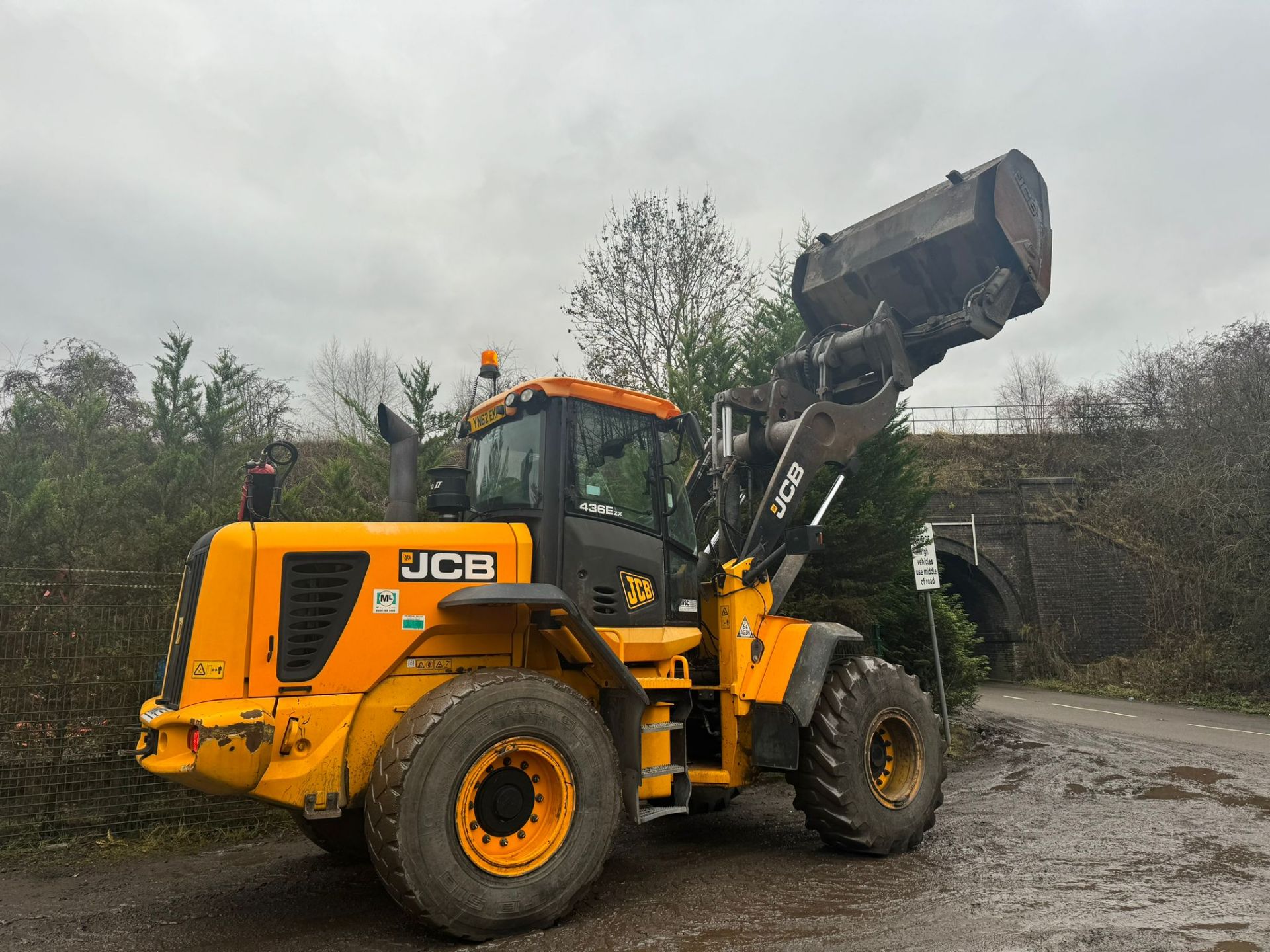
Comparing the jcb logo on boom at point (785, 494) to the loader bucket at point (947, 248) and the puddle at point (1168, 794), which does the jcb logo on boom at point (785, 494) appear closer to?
the loader bucket at point (947, 248)

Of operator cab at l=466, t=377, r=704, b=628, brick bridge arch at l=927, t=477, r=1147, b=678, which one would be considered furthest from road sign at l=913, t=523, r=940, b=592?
brick bridge arch at l=927, t=477, r=1147, b=678

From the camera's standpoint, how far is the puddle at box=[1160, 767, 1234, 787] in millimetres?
8016

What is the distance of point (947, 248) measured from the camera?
21.4ft

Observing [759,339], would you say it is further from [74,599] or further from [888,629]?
[74,599]

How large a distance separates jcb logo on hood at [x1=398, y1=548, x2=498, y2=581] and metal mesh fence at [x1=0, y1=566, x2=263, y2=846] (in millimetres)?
2986

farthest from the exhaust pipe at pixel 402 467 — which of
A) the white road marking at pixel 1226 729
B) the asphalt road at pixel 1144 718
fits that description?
the white road marking at pixel 1226 729

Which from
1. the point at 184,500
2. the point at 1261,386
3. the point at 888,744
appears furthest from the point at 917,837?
the point at 1261,386

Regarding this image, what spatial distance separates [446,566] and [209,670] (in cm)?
119

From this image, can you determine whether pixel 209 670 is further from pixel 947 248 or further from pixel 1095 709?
pixel 1095 709

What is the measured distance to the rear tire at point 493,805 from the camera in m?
3.86

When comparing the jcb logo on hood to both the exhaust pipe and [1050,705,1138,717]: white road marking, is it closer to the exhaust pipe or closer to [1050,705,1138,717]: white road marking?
the exhaust pipe

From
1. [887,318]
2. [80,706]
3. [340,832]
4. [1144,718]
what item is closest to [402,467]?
[340,832]

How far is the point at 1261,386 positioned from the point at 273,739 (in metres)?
19.7

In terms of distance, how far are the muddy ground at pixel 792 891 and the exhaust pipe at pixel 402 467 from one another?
2178mm
